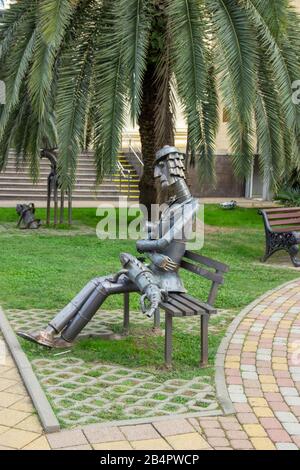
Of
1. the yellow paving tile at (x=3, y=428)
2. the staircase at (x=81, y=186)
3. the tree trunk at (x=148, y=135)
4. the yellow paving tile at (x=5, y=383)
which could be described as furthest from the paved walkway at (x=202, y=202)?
the yellow paving tile at (x=3, y=428)

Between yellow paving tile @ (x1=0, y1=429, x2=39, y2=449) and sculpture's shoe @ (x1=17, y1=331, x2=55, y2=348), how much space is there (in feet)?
4.62

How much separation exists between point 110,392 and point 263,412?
109 cm

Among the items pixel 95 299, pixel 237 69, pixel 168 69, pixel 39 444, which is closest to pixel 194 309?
pixel 95 299

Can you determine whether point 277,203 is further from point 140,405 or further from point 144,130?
point 140,405

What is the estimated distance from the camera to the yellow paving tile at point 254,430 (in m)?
4.02

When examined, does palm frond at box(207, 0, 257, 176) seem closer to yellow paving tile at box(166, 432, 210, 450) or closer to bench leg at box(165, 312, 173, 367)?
bench leg at box(165, 312, 173, 367)

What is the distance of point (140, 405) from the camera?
4.45 m

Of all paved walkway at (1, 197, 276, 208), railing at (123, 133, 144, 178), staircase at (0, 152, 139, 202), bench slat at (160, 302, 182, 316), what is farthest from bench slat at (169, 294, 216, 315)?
railing at (123, 133, 144, 178)

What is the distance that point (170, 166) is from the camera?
545cm

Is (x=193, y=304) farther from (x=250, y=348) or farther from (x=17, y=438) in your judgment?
(x=17, y=438)

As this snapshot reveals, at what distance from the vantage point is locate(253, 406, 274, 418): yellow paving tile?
4.31m

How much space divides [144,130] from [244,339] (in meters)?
5.90

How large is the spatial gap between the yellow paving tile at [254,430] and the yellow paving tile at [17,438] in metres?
1.30
